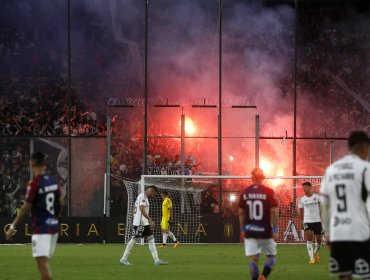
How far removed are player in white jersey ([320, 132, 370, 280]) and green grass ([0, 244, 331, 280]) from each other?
746cm

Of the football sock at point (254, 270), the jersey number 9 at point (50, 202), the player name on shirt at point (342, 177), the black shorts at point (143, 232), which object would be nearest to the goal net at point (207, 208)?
the black shorts at point (143, 232)

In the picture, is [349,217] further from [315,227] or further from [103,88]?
[103,88]

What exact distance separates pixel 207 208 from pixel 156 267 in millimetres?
13135

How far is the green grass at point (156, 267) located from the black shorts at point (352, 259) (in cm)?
750

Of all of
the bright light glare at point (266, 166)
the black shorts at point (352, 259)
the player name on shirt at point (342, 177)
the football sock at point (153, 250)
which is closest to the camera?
the black shorts at point (352, 259)

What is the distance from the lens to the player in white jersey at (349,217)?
9.24 m

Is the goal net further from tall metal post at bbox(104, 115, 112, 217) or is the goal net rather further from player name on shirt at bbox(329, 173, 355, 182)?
player name on shirt at bbox(329, 173, 355, 182)

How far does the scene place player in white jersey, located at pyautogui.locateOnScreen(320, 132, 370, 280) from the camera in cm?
924

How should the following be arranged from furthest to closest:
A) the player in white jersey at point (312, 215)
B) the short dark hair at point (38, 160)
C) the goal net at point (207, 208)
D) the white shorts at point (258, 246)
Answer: the goal net at point (207, 208), the player in white jersey at point (312, 215), the white shorts at point (258, 246), the short dark hair at point (38, 160)

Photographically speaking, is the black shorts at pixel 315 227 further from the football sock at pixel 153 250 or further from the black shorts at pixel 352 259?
the black shorts at pixel 352 259

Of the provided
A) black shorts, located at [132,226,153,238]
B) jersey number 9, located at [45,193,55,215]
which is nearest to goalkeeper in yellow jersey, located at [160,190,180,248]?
black shorts, located at [132,226,153,238]

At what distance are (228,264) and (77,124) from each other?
15.5m

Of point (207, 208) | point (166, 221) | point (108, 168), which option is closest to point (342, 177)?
point (166, 221)

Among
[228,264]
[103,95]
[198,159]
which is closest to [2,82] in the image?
[103,95]
